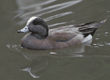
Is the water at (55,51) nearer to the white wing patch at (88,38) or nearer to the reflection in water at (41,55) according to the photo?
the reflection in water at (41,55)

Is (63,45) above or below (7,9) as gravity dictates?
below

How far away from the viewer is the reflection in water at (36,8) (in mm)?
11094

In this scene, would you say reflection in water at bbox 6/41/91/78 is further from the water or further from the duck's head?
the duck's head

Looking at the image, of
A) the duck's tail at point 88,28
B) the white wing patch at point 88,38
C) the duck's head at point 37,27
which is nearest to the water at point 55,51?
the white wing patch at point 88,38

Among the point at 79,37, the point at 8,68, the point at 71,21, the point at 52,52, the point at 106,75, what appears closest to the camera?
the point at 106,75

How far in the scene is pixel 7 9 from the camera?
11664 mm

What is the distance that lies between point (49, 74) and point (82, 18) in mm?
4724

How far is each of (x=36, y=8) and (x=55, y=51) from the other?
3961 millimetres

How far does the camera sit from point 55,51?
8.32 metres

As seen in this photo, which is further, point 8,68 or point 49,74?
point 8,68

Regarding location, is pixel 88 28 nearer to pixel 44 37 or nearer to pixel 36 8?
pixel 44 37

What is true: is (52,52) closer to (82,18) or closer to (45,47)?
(45,47)

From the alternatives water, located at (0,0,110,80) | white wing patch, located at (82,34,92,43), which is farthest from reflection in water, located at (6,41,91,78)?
white wing patch, located at (82,34,92,43)

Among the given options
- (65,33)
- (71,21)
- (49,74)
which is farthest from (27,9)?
(49,74)
